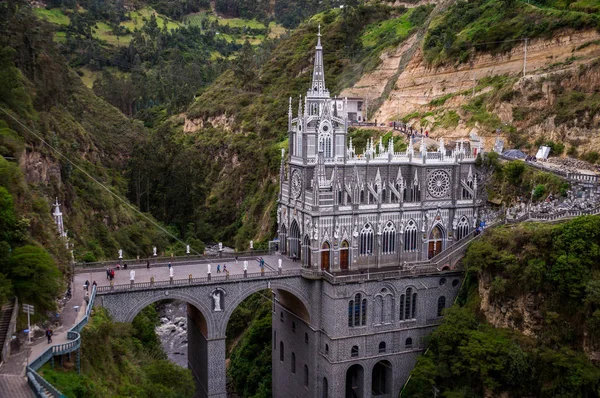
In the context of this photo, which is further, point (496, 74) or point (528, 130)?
point (496, 74)

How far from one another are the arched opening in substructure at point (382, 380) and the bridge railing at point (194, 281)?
1137 centimetres

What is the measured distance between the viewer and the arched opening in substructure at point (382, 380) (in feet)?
170

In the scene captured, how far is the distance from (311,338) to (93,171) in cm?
4223

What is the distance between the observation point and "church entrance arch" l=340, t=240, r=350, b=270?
51116mm

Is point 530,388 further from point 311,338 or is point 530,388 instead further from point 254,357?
point 254,357

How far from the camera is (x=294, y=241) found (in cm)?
5334

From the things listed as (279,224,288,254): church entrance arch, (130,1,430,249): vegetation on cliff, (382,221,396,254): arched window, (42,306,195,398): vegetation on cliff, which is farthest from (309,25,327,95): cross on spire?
(130,1,430,249): vegetation on cliff

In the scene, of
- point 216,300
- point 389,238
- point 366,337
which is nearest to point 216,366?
point 216,300

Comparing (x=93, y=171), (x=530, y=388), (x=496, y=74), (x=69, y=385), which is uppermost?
(x=496, y=74)

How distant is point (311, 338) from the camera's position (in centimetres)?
5125

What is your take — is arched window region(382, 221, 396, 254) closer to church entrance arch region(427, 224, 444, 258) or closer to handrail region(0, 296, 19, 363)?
church entrance arch region(427, 224, 444, 258)

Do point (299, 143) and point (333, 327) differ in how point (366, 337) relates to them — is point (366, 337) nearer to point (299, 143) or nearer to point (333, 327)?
point (333, 327)

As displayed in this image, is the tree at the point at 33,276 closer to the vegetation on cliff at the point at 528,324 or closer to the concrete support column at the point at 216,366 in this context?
the concrete support column at the point at 216,366

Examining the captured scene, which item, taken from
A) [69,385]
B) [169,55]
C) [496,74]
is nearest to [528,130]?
[496,74]
